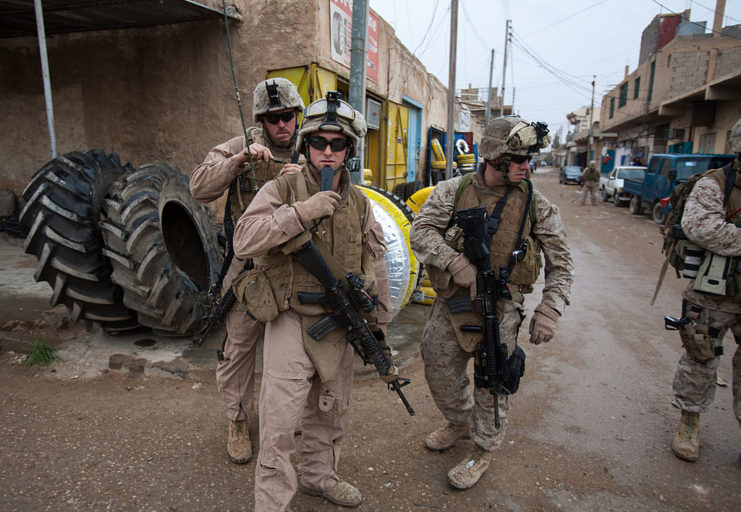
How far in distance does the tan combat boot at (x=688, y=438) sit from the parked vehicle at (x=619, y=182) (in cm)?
1552

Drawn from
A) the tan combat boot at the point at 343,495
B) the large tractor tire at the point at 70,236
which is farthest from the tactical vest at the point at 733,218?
the large tractor tire at the point at 70,236

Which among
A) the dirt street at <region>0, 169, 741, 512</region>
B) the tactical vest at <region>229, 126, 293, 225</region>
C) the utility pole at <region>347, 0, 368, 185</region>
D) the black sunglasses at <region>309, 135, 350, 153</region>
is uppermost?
the utility pole at <region>347, 0, 368, 185</region>

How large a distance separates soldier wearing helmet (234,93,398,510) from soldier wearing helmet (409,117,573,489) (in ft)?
1.41

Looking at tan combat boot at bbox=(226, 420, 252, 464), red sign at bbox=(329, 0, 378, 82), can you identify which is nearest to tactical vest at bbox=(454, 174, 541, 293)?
tan combat boot at bbox=(226, 420, 252, 464)

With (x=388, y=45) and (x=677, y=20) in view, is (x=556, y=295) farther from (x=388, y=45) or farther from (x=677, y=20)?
(x=677, y=20)

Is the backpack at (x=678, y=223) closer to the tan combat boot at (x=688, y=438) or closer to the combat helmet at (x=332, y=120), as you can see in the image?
the tan combat boot at (x=688, y=438)

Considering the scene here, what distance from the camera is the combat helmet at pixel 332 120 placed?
197cm

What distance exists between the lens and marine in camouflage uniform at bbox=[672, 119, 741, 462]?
2.65 m

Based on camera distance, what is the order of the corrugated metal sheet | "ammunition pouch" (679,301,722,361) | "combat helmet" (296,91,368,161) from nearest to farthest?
1. "combat helmet" (296,91,368,161)
2. "ammunition pouch" (679,301,722,361)
3. the corrugated metal sheet

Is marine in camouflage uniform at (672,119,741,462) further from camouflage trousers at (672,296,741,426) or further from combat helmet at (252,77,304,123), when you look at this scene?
combat helmet at (252,77,304,123)

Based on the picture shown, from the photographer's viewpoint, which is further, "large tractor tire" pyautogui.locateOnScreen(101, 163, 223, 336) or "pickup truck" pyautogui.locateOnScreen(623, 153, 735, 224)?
"pickup truck" pyautogui.locateOnScreen(623, 153, 735, 224)

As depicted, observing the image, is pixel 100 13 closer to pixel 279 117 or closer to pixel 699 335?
pixel 279 117

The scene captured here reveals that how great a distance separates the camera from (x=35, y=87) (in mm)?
7047

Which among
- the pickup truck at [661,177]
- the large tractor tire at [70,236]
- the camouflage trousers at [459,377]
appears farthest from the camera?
the pickup truck at [661,177]
